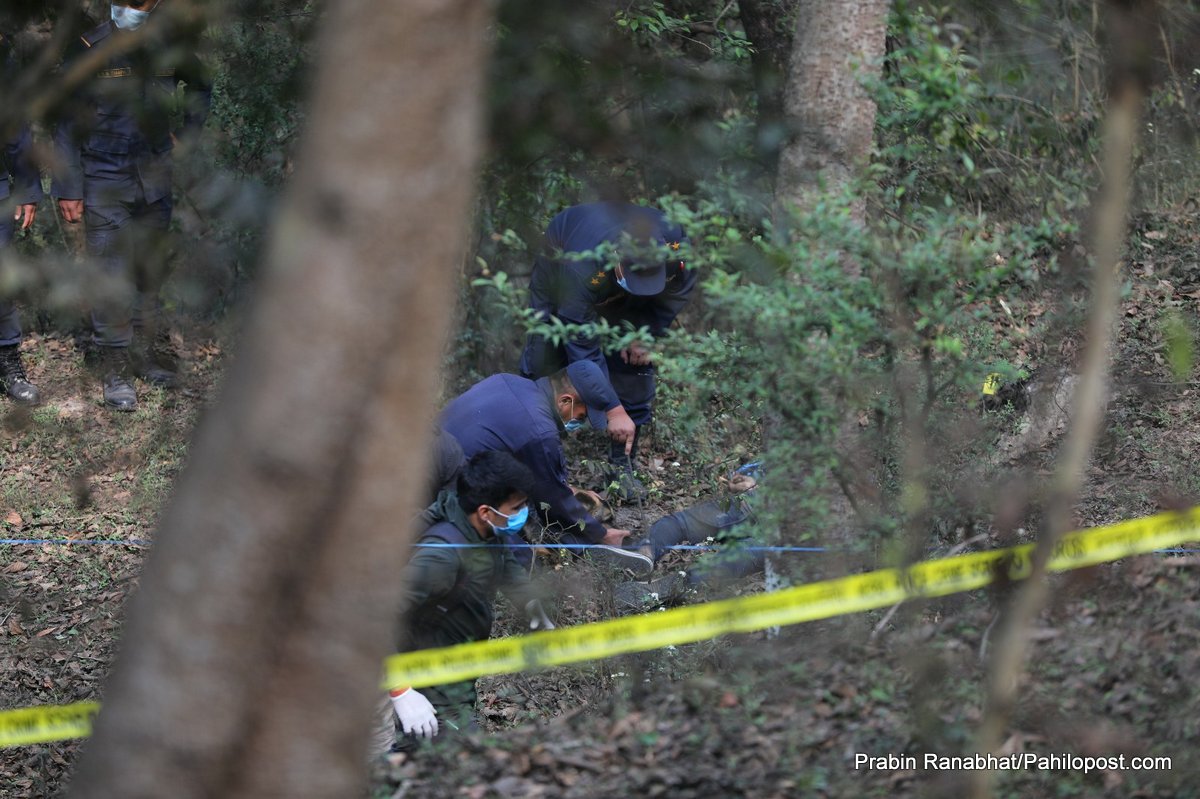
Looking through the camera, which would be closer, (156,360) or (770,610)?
(770,610)

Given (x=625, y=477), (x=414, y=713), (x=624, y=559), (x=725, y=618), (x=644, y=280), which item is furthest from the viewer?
(x=644, y=280)

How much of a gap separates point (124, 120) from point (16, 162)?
7.46 ft

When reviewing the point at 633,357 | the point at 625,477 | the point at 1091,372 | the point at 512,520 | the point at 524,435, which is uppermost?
the point at 1091,372

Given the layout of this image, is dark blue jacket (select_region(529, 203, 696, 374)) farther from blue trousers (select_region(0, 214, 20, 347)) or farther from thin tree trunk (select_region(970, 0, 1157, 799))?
thin tree trunk (select_region(970, 0, 1157, 799))

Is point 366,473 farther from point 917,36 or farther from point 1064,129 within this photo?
point 1064,129

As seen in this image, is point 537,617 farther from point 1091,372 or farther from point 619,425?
point 1091,372

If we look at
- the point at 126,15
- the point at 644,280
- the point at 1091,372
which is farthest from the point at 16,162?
the point at 1091,372

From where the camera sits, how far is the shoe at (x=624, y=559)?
21.1 feet

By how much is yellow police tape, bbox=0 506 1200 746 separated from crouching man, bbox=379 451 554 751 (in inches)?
18.2

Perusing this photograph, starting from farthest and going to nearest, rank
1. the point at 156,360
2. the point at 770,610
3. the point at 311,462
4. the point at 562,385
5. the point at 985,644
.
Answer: the point at 156,360, the point at 562,385, the point at 770,610, the point at 985,644, the point at 311,462

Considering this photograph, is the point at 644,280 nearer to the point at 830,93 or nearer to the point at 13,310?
the point at 830,93

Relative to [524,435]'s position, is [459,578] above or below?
above

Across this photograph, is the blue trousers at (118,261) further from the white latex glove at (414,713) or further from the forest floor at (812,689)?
the white latex glove at (414,713)

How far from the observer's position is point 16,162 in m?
5.92
